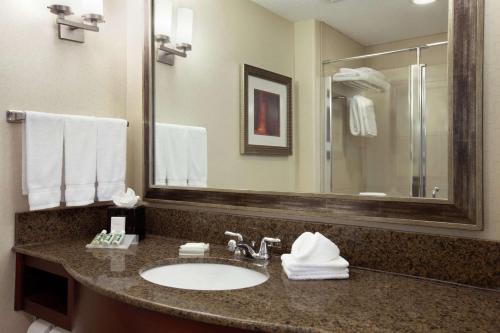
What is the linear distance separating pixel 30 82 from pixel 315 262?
1.29 m

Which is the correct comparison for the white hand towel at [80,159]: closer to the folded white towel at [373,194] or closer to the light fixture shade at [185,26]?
the light fixture shade at [185,26]

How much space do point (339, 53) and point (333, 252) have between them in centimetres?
63

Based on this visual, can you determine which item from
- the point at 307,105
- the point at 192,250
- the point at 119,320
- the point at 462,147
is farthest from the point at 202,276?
the point at 462,147

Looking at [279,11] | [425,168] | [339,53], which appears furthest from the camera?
[279,11]

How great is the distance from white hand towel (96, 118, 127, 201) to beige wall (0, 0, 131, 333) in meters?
0.10

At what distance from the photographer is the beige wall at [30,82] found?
1545 mm

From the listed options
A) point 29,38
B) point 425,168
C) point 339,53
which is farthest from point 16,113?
point 425,168

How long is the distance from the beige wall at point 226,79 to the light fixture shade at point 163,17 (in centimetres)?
6

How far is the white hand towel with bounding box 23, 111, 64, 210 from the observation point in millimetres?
1541

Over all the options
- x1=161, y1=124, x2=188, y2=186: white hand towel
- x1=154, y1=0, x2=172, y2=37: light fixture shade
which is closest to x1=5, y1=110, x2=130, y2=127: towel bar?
x1=161, y1=124, x2=188, y2=186: white hand towel

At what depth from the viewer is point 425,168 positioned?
118 centimetres

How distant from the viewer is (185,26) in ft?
5.84

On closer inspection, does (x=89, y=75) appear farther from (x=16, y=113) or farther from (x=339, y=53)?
(x=339, y=53)

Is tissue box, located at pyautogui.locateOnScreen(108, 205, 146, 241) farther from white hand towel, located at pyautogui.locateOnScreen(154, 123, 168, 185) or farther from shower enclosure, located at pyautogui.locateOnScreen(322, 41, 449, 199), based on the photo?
shower enclosure, located at pyautogui.locateOnScreen(322, 41, 449, 199)
